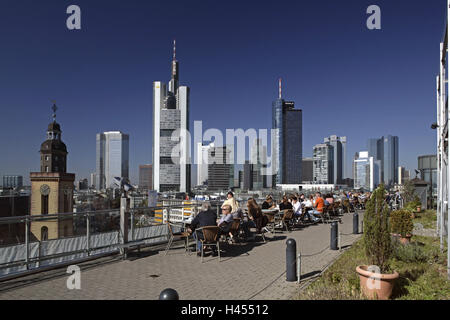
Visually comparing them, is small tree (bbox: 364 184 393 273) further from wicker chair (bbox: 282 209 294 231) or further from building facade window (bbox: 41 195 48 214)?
building facade window (bbox: 41 195 48 214)

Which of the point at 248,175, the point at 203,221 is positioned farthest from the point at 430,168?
the point at 248,175

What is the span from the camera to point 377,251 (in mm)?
5402

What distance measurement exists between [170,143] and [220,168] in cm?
2969

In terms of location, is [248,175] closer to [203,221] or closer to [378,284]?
[203,221]

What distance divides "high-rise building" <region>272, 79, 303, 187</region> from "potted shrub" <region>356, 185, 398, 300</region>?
7212 inches

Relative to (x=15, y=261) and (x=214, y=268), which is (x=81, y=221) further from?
(x=214, y=268)

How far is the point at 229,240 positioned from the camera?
400 inches

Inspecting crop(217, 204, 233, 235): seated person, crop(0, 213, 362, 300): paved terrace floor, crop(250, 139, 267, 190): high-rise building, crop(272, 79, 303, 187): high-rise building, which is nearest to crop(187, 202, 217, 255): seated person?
crop(217, 204, 233, 235): seated person

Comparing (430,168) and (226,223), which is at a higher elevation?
(430,168)

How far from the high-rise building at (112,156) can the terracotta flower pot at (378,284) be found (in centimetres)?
13806
